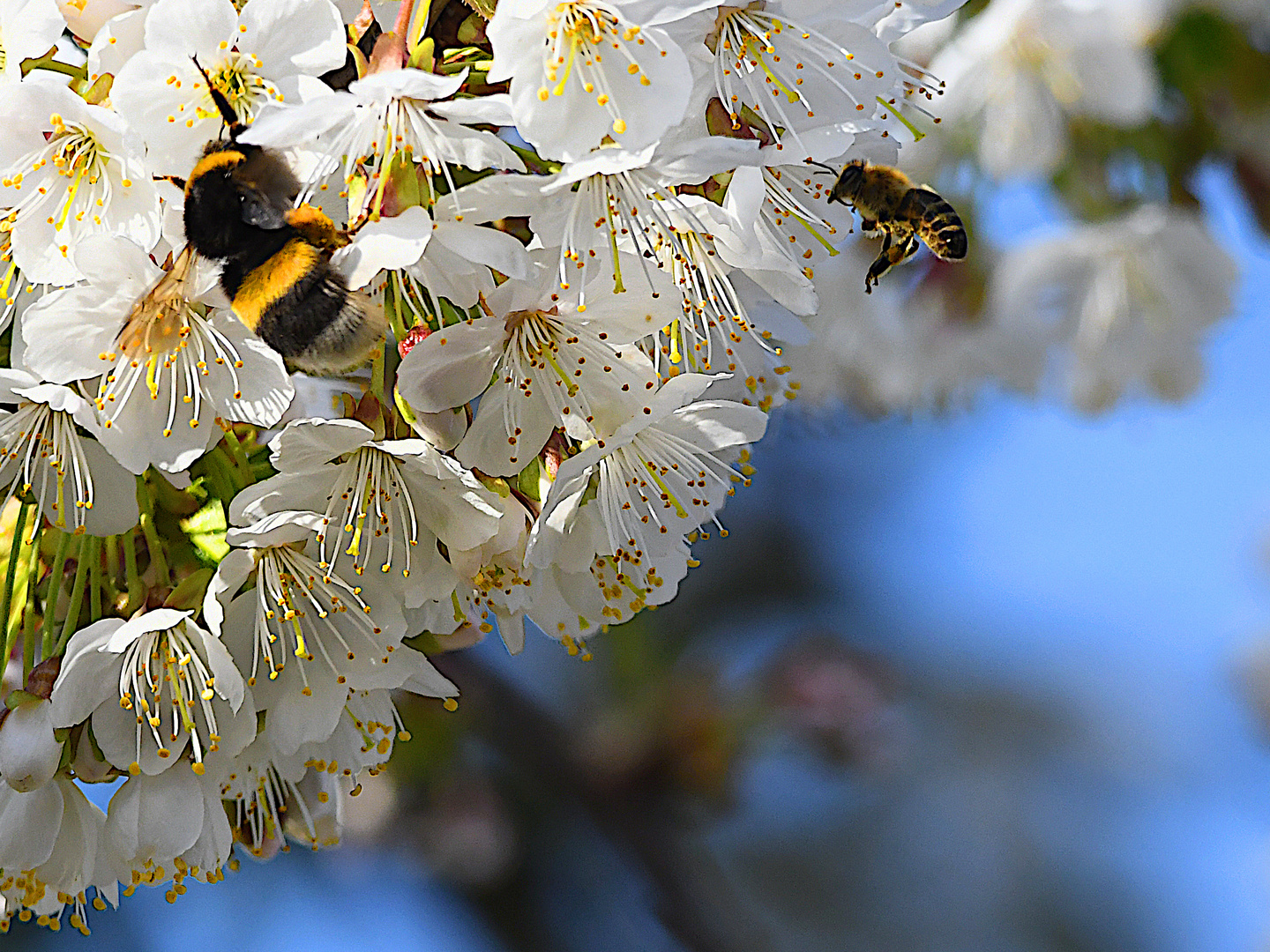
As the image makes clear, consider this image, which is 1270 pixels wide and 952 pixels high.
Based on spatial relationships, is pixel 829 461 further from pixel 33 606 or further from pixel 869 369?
pixel 33 606

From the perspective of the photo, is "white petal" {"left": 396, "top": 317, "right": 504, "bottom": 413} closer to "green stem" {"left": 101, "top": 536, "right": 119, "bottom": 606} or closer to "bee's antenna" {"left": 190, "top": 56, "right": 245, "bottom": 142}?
"bee's antenna" {"left": 190, "top": 56, "right": 245, "bottom": 142}

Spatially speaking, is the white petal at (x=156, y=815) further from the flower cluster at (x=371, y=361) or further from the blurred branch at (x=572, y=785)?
the blurred branch at (x=572, y=785)

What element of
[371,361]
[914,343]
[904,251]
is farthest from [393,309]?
[914,343]

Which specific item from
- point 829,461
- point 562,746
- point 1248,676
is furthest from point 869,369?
point 1248,676

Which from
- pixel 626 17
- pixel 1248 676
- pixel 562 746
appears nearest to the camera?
pixel 626 17

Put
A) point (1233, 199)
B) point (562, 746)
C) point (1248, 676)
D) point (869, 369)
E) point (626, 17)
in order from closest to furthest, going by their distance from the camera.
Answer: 1. point (626, 17)
2. point (562, 746)
3. point (1233, 199)
4. point (869, 369)
5. point (1248, 676)

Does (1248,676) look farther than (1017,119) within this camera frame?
Yes

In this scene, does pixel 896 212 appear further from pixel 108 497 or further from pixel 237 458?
pixel 108 497
